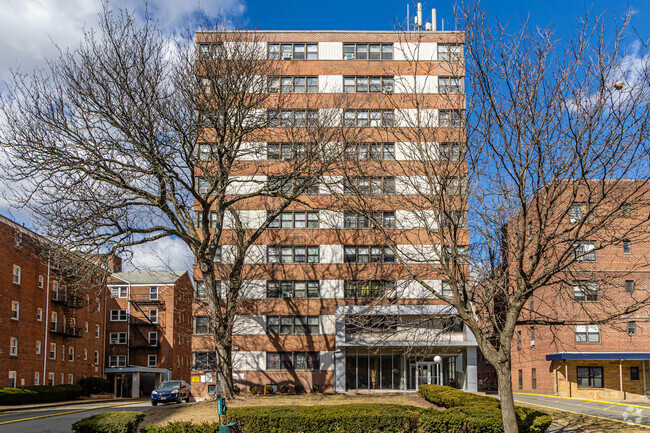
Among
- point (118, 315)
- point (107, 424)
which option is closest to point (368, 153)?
point (107, 424)

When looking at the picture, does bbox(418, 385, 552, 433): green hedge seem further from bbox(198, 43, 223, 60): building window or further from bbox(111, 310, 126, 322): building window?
bbox(111, 310, 126, 322): building window

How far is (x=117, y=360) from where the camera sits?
6975 centimetres

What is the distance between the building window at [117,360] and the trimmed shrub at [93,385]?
9.74 meters

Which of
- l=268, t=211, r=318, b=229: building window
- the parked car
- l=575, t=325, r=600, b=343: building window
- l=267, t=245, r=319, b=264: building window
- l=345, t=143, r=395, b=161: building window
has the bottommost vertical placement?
the parked car

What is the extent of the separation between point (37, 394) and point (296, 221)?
69.4 feet

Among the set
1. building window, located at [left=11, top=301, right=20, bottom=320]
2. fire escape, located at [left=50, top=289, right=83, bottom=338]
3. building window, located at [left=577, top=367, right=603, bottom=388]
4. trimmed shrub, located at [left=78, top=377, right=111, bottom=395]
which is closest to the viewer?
building window, located at [left=11, top=301, right=20, bottom=320]

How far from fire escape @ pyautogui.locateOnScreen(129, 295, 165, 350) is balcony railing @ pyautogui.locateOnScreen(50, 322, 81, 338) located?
1218 centimetres

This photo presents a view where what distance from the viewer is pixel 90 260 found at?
25.1 m

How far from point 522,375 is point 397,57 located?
30.8 meters

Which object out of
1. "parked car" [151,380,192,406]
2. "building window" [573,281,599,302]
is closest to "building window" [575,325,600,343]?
"parked car" [151,380,192,406]

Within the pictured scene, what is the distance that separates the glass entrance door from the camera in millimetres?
43438

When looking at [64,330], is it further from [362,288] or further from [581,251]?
[581,251]

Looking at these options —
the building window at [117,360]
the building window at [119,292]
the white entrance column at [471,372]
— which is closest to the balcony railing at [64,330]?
the building window at [117,360]

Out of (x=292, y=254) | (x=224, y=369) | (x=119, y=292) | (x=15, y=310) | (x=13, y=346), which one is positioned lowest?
(x=224, y=369)
